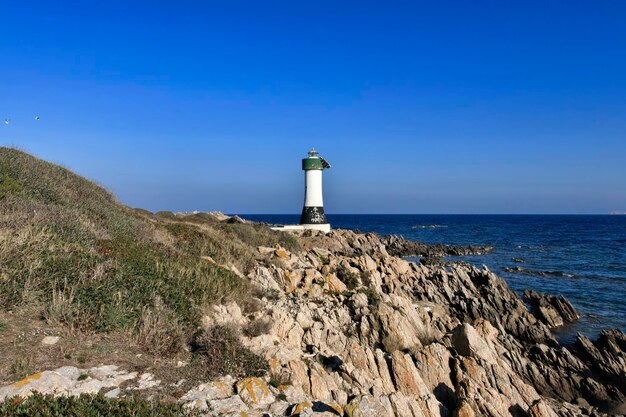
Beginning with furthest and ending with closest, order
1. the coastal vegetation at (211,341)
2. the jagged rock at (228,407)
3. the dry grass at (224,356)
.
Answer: the dry grass at (224,356), the coastal vegetation at (211,341), the jagged rock at (228,407)

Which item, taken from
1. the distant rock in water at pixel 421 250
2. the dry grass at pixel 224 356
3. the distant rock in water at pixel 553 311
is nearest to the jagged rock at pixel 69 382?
the dry grass at pixel 224 356

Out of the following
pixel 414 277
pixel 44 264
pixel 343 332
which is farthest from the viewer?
pixel 414 277

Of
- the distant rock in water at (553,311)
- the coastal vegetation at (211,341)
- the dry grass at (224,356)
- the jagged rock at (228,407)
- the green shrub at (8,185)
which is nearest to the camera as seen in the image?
the jagged rock at (228,407)

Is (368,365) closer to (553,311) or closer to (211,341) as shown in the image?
(211,341)

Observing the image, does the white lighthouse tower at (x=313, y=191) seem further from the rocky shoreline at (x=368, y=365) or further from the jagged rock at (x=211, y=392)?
the jagged rock at (x=211, y=392)

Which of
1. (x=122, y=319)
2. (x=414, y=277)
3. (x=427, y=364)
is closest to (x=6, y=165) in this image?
(x=122, y=319)

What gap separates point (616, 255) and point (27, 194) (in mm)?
58435

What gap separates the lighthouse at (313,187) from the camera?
37.3 m

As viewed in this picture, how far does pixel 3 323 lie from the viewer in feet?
24.0

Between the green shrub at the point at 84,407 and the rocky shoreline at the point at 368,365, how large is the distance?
1.66ft

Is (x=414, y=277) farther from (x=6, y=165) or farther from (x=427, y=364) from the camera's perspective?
(x=6, y=165)

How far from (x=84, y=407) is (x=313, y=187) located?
107 feet

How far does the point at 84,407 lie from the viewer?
17.7 feet

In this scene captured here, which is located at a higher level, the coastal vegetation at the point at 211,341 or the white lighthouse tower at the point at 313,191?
the white lighthouse tower at the point at 313,191
